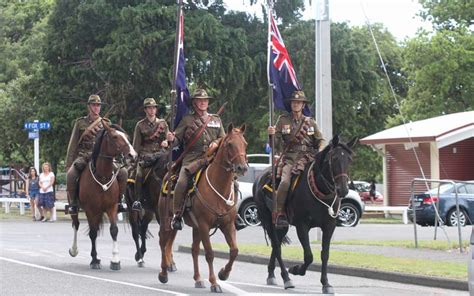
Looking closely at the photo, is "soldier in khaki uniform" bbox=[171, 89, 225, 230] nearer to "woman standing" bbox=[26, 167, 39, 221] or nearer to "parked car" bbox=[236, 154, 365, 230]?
"parked car" bbox=[236, 154, 365, 230]

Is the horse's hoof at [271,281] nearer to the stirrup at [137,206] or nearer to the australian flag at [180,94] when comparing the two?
the australian flag at [180,94]

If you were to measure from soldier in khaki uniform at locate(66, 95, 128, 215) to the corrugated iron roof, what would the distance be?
22.2 meters

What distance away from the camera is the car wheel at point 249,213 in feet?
102

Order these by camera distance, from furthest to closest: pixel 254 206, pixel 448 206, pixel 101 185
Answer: pixel 448 206 < pixel 254 206 < pixel 101 185

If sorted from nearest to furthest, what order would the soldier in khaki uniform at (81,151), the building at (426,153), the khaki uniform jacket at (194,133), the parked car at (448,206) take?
1. the khaki uniform jacket at (194,133)
2. the soldier in khaki uniform at (81,151)
3. the parked car at (448,206)
4. the building at (426,153)

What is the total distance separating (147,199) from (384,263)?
420cm

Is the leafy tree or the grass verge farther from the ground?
the leafy tree

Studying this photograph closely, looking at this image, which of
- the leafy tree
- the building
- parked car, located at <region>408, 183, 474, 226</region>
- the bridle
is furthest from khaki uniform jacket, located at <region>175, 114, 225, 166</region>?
the leafy tree

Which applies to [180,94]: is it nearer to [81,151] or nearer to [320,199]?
[320,199]

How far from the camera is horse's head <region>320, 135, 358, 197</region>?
1475 cm

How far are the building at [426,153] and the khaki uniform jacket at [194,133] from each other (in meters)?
25.6

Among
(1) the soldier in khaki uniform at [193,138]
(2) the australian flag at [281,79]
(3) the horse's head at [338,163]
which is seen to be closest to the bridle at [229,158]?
(1) the soldier in khaki uniform at [193,138]

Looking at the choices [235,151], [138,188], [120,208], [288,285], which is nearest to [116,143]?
[138,188]

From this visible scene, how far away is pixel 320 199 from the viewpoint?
49.9 ft
